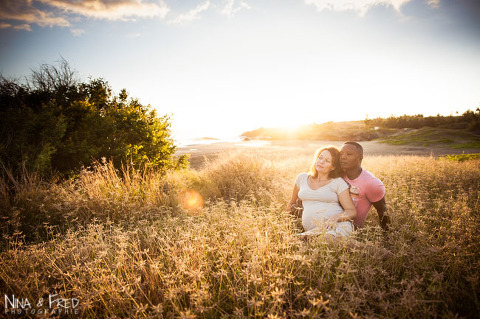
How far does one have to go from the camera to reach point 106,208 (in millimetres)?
4617

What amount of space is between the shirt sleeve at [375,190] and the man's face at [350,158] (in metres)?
0.38

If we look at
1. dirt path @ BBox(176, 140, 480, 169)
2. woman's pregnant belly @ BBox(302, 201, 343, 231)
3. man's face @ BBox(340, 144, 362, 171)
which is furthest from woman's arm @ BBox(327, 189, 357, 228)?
dirt path @ BBox(176, 140, 480, 169)

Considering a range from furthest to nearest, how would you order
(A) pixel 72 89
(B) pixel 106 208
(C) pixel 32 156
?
(A) pixel 72 89
(C) pixel 32 156
(B) pixel 106 208

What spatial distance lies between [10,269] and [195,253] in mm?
2179

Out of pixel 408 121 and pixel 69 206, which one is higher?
pixel 408 121

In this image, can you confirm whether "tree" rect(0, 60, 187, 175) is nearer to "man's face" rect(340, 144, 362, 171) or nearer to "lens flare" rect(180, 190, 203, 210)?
"lens flare" rect(180, 190, 203, 210)

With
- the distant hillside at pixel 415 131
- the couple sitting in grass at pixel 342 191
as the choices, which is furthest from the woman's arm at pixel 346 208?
the distant hillside at pixel 415 131

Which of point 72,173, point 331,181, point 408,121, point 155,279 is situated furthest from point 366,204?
point 408,121

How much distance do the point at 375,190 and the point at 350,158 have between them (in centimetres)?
65

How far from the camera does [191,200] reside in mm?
5969

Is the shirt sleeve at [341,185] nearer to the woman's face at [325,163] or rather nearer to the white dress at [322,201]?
the white dress at [322,201]

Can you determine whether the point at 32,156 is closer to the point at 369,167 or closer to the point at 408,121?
the point at 369,167

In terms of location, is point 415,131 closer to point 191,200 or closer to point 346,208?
point 346,208

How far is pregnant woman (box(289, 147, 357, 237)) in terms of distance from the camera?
3477 millimetres
